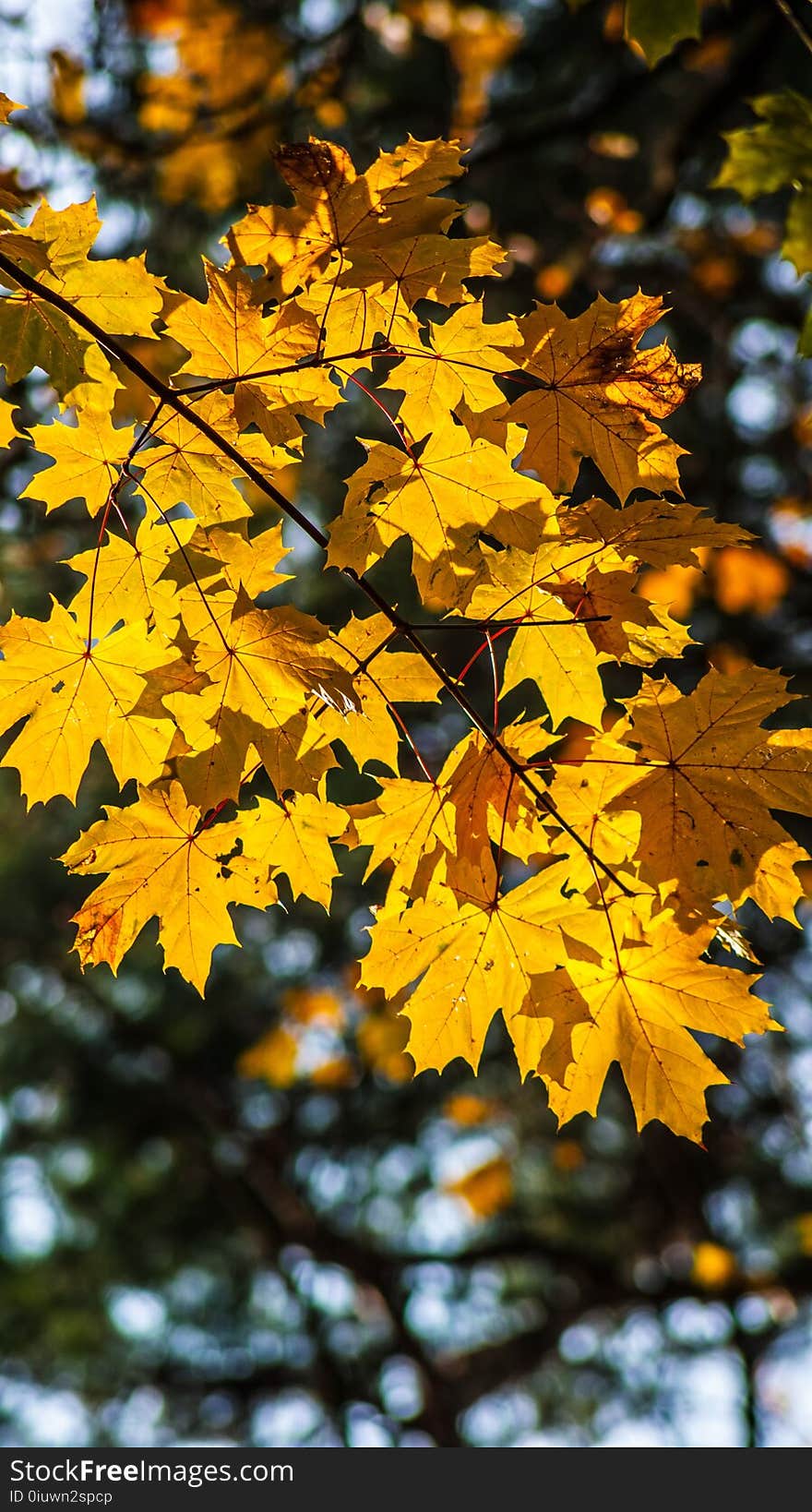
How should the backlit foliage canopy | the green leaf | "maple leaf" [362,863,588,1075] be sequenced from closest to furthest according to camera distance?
1. the green leaf
2. the backlit foliage canopy
3. "maple leaf" [362,863,588,1075]

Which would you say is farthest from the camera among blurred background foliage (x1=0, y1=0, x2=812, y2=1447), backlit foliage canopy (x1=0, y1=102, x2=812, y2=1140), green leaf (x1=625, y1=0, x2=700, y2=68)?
blurred background foliage (x1=0, y1=0, x2=812, y2=1447)

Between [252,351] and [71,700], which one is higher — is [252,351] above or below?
above

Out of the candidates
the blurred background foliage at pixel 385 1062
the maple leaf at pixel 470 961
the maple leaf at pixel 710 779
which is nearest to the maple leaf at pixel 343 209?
the maple leaf at pixel 710 779

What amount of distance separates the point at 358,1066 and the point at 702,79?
5.21 metres

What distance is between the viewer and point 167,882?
154cm

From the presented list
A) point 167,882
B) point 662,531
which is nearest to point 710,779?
point 662,531

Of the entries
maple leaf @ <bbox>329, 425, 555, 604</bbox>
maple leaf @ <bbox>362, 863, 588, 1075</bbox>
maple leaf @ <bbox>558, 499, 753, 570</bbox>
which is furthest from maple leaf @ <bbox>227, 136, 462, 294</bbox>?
maple leaf @ <bbox>362, 863, 588, 1075</bbox>

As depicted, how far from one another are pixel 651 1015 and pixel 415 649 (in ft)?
1.89

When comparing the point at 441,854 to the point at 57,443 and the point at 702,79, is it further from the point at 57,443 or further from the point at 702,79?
the point at 702,79

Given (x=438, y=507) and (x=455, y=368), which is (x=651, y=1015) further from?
(x=455, y=368)

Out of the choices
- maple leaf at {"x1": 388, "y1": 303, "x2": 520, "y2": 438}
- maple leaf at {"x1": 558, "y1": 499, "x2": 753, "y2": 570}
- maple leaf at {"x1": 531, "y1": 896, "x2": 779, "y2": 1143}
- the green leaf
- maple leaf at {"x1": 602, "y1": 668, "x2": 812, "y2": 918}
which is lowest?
maple leaf at {"x1": 531, "y1": 896, "x2": 779, "y2": 1143}

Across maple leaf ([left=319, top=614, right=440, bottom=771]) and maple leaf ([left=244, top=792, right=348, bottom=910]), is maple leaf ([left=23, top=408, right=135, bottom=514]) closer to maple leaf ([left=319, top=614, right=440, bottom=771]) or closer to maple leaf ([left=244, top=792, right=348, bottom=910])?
maple leaf ([left=319, top=614, right=440, bottom=771])

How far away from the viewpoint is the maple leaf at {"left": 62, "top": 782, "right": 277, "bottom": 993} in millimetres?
1495
